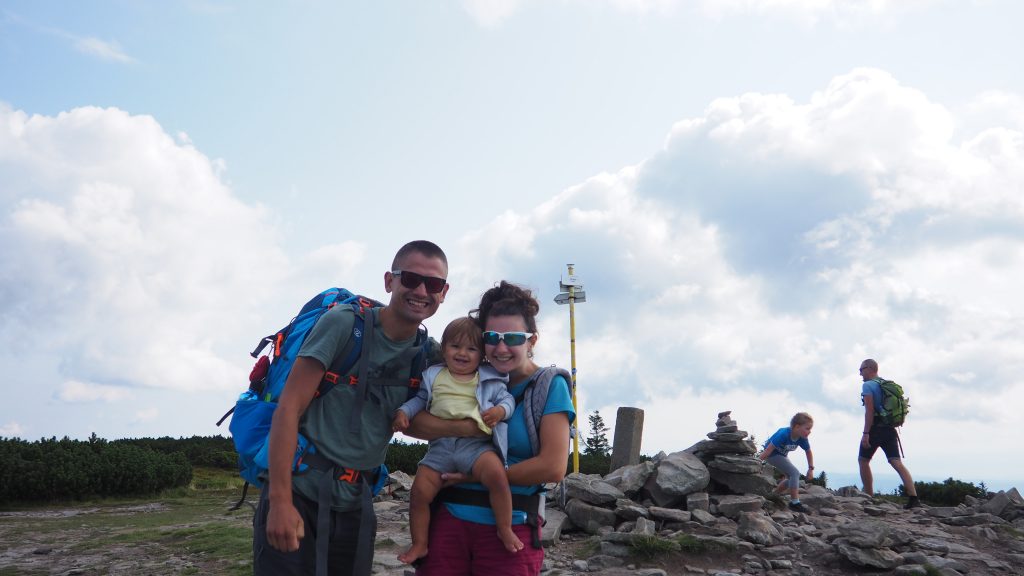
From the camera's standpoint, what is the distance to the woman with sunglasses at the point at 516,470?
3.06 m

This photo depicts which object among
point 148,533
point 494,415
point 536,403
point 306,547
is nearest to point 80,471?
point 148,533

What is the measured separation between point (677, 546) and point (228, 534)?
585 cm

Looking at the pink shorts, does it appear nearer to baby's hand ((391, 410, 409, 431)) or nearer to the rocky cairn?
baby's hand ((391, 410, 409, 431))

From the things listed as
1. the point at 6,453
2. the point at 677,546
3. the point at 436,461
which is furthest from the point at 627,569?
the point at 6,453

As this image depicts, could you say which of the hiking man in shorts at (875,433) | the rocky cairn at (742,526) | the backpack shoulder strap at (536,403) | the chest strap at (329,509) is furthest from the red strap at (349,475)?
the hiking man in shorts at (875,433)

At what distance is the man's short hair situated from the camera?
11.3ft

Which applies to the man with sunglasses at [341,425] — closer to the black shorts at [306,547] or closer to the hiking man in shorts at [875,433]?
the black shorts at [306,547]

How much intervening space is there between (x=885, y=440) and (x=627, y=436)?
13.6 feet

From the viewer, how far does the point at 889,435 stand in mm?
11391

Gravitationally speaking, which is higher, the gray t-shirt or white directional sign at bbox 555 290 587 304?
white directional sign at bbox 555 290 587 304

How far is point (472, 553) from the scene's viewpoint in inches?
123

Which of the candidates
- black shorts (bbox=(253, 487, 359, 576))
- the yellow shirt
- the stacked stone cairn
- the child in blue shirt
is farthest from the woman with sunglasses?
the child in blue shirt

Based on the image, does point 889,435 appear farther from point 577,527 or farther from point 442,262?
point 442,262

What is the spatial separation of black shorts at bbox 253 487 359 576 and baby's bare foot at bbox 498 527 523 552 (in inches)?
29.1
